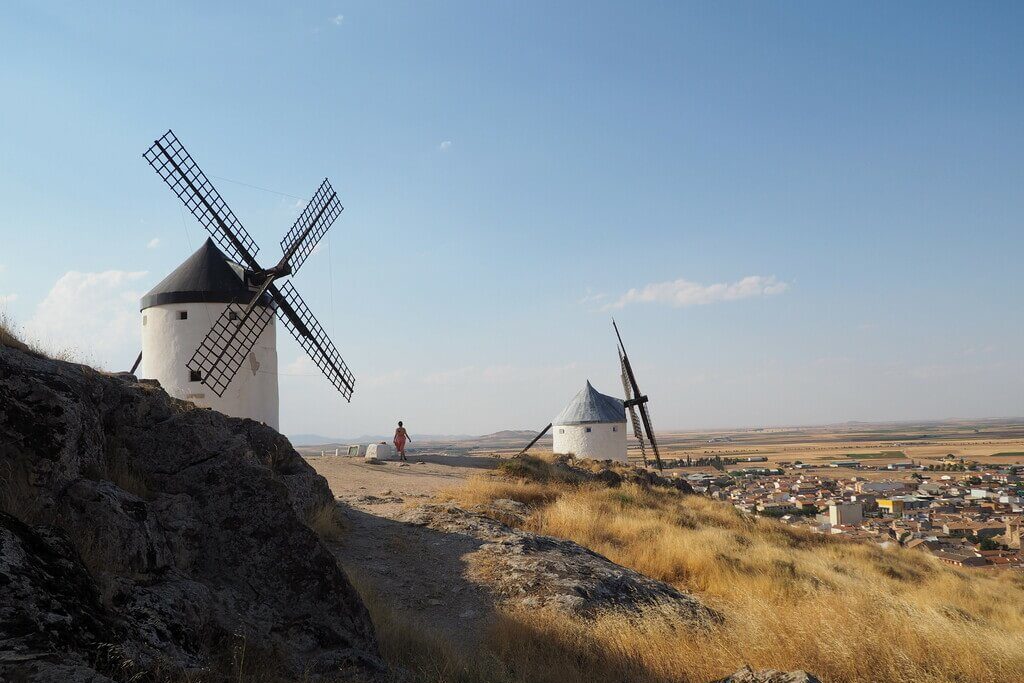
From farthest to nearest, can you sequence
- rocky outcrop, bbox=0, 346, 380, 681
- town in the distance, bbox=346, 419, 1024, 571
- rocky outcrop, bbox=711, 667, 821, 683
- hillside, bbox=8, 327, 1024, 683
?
town in the distance, bbox=346, 419, 1024, 571, rocky outcrop, bbox=711, 667, 821, 683, hillside, bbox=8, 327, 1024, 683, rocky outcrop, bbox=0, 346, 380, 681

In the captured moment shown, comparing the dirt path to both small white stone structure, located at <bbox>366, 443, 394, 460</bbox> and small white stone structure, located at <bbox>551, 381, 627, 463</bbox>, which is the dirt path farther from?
small white stone structure, located at <bbox>551, 381, 627, 463</bbox>

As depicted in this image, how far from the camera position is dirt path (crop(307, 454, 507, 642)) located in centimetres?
704

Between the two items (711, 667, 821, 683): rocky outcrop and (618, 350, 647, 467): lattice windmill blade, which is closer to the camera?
(711, 667, 821, 683): rocky outcrop

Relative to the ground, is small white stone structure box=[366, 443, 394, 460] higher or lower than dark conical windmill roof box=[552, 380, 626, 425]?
lower

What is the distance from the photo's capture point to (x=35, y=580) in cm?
309

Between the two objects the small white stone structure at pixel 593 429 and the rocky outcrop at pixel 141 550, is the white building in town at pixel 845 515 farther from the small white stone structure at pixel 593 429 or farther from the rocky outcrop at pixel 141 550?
the rocky outcrop at pixel 141 550

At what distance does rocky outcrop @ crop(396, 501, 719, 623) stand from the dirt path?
25 centimetres

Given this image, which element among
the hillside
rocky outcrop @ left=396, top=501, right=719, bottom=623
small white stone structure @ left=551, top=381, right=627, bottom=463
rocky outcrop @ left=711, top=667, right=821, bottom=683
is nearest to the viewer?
the hillside

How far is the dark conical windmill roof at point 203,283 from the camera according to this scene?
17.9 meters

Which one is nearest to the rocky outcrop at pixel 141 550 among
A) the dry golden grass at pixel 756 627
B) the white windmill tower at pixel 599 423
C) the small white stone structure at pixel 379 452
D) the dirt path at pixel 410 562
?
the dry golden grass at pixel 756 627

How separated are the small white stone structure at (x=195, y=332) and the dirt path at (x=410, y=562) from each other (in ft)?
17.9

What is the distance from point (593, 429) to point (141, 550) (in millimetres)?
26729

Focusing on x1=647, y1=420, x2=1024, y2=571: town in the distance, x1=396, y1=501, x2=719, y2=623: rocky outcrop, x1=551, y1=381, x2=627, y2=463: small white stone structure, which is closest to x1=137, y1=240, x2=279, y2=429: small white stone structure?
x1=396, y1=501, x2=719, y2=623: rocky outcrop

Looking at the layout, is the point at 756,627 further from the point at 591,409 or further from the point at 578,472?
the point at 591,409
